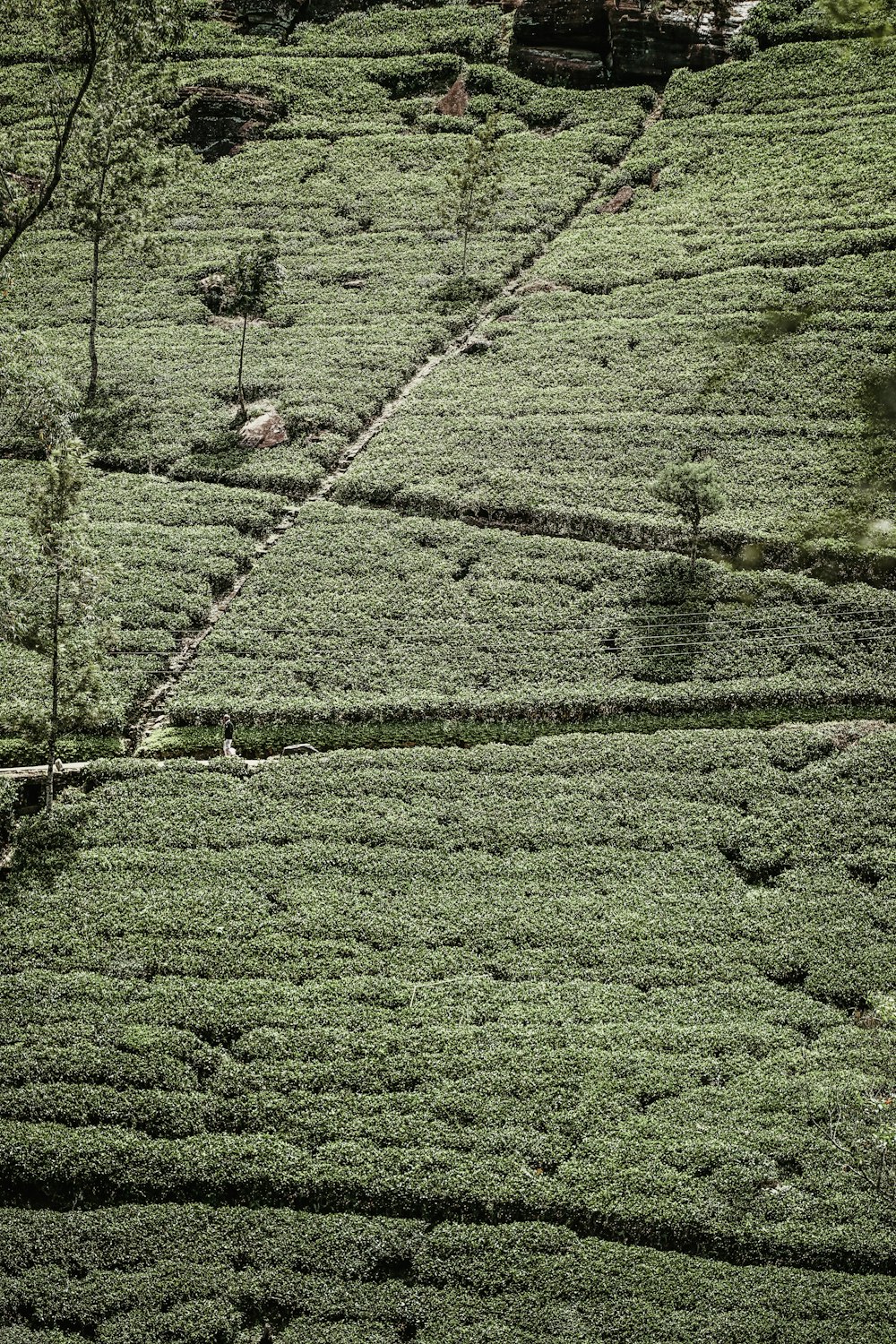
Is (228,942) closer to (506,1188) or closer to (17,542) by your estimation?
(506,1188)

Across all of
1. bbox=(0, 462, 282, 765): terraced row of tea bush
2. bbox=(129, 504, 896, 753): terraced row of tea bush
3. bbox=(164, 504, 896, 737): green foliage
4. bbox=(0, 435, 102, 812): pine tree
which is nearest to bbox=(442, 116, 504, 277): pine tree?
bbox=(0, 462, 282, 765): terraced row of tea bush

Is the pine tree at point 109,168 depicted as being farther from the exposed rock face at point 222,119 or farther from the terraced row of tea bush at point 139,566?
the exposed rock face at point 222,119

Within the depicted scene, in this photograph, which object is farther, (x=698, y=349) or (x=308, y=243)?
(x=308, y=243)

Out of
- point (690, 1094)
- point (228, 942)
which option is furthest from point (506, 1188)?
point (228, 942)

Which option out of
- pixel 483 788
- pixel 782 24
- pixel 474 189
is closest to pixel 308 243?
pixel 474 189

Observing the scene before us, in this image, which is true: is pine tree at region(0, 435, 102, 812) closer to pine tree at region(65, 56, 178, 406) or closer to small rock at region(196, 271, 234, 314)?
pine tree at region(65, 56, 178, 406)

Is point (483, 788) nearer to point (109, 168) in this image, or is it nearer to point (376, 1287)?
point (376, 1287)
